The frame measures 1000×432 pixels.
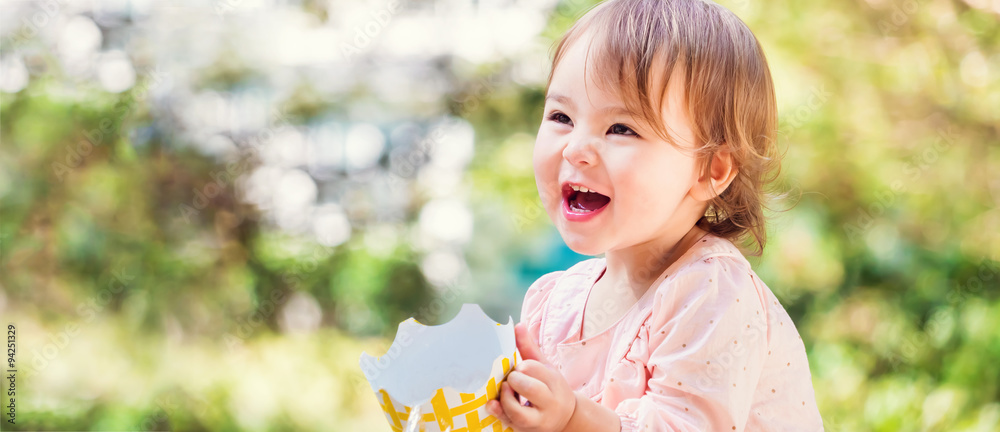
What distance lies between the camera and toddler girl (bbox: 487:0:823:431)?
0.75 metres

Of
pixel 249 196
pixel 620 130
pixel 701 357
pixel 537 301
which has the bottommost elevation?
pixel 701 357

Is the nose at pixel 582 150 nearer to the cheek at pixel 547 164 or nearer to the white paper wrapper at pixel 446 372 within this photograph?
the cheek at pixel 547 164

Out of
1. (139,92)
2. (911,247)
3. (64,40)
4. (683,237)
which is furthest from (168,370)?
(911,247)

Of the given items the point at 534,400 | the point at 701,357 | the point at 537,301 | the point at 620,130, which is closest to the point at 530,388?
the point at 534,400

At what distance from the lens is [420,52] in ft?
7.30

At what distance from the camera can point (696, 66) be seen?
822 millimetres

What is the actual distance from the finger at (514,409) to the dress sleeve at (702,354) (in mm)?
101

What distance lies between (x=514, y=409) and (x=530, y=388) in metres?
0.02

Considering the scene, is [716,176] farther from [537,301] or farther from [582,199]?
[537,301]

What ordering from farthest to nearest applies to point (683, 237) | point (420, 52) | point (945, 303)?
1. point (420, 52)
2. point (945, 303)
3. point (683, 237)

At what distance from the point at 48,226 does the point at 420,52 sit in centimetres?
111

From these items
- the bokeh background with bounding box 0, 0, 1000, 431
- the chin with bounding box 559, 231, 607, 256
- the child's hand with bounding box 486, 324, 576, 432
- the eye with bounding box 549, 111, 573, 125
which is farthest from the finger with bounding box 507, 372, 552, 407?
the bokeh background with bounding box 0, 0, 1000, 431

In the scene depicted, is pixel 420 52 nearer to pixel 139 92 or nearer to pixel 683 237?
pixel 139 92

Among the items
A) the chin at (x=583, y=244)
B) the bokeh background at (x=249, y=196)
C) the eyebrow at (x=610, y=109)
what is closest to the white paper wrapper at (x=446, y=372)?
the chin at (x=583, y=244)
